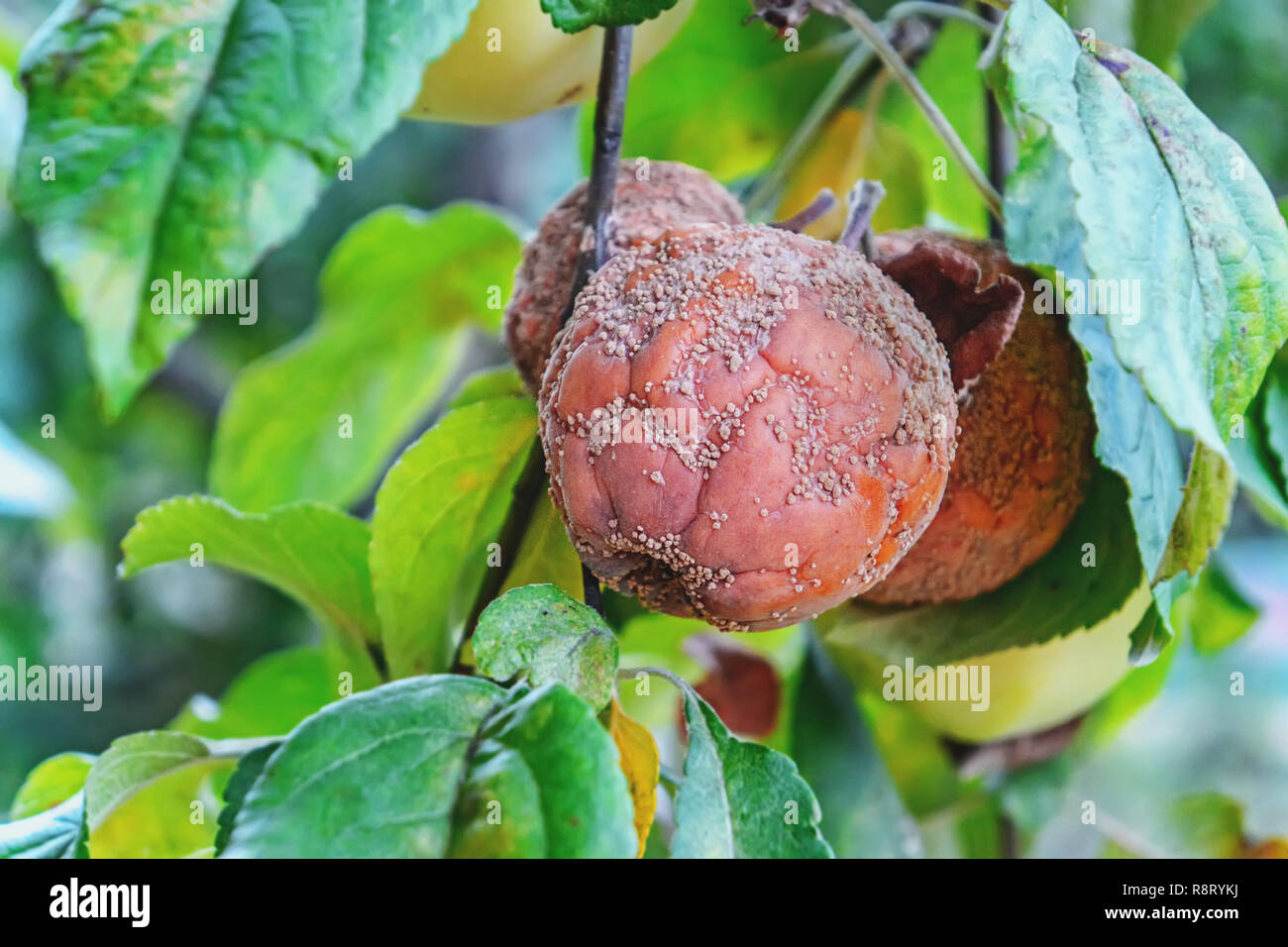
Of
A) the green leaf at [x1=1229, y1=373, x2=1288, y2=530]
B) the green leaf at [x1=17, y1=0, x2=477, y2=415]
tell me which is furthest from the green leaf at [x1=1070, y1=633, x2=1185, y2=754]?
the green leaf at [x1=17, y1=0, x2=477, y2=415]

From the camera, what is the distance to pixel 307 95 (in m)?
0.25

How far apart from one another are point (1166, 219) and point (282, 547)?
31cm

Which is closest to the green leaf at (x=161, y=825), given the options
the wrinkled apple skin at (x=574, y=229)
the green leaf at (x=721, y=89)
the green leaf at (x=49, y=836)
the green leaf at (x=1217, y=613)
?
the green leaf at (x=49, y=836)

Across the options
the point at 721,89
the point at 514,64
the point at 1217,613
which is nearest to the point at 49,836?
the point at 514,64

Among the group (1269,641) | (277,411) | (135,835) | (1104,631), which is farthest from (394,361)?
(1269,641)

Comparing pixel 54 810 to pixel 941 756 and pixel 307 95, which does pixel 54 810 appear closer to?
pixel 307 95

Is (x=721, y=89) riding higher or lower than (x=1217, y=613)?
higher

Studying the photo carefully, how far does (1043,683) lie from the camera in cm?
48

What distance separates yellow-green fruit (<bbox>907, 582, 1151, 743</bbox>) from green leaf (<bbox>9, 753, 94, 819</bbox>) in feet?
1.10

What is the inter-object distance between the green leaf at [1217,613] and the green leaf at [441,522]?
0.36 metres

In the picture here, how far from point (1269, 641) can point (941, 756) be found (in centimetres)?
112

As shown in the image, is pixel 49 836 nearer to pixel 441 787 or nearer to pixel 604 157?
pixel 441 787

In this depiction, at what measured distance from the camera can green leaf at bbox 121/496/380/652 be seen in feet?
1.35

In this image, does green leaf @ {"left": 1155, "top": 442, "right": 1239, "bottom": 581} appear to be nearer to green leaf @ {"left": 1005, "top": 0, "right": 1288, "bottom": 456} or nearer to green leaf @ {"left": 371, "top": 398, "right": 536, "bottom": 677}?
green leaf @ {"left": 1005, "top": 0, "right": 1288, "bottom": 456}
